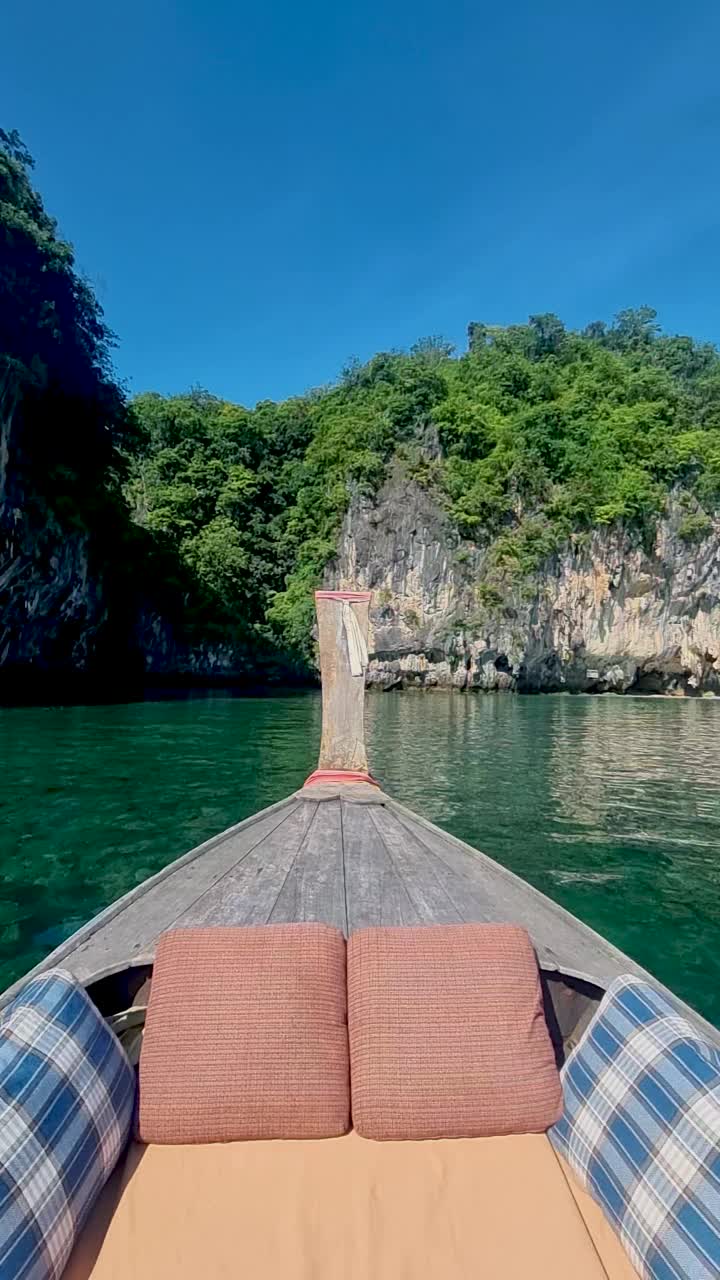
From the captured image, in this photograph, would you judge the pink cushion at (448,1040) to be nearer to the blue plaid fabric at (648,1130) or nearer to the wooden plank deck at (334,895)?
the blue plaid fabric at (648,1130)

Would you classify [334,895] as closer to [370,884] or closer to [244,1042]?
[370,884]

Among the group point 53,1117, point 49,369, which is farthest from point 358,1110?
point 49,369

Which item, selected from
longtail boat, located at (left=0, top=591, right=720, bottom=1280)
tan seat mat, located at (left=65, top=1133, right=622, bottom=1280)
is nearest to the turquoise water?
longtail boat, located at (left=0, top=591, right=720, bottom=1280)

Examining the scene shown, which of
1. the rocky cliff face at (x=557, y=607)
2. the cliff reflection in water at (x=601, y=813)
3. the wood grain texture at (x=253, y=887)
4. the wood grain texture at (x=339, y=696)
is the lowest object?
the cliff reflection in water at (x=601, y=813)

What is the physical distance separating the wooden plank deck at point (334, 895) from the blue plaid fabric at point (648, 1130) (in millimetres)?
299

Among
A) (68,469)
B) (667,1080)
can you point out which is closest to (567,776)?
(667,1080)

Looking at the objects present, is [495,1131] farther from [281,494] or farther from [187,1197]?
[281,494]

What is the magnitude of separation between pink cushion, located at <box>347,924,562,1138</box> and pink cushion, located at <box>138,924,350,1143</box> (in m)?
0.08

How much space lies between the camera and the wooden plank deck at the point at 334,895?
2.27 m

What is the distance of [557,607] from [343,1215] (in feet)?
106

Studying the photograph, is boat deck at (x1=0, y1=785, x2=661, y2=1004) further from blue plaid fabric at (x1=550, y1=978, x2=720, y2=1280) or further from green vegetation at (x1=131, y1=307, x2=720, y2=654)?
green vegetation at (x1=131, y1=307, x2=720, y2=654)

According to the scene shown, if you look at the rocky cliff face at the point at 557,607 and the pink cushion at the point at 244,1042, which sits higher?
the rocky cliff face at the point at 557,607

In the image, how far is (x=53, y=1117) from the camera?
5.05ft

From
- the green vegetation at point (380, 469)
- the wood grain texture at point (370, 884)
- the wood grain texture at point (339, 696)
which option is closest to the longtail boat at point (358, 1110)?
the wood grain texture at point (370, 884)
